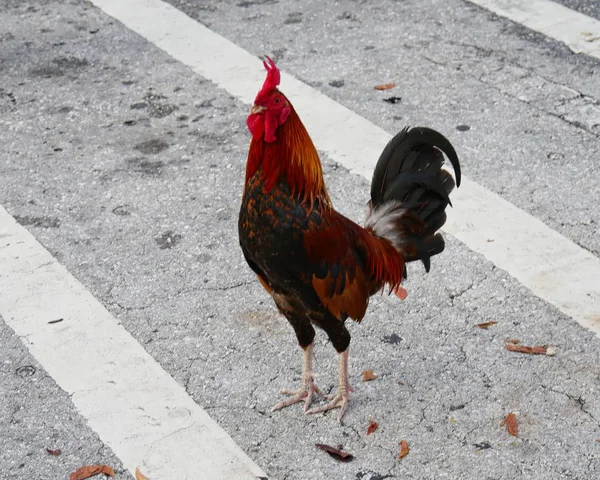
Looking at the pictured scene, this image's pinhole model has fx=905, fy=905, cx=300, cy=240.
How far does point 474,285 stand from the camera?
19.4 ft

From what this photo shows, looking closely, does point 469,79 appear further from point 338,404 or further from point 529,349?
point 338,404

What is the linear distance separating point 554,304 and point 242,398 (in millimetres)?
2057

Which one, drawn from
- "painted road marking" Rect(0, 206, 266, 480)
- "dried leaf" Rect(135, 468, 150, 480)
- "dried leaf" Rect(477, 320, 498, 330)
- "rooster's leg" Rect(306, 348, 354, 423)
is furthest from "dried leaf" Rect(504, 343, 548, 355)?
"dried leaf" Rect(135, 468, 150, 480)

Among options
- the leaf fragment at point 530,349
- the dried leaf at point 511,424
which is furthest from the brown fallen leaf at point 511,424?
the leaf fragment at point 530,349

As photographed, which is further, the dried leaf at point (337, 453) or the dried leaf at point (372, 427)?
the dried leaf at point (372, 427)

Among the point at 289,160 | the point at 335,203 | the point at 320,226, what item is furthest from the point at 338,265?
the point at 335,203

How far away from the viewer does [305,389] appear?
5.09m

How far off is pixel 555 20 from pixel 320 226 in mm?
5797

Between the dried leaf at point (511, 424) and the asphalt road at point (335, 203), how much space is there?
0.04 metres

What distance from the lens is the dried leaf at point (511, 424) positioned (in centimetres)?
480

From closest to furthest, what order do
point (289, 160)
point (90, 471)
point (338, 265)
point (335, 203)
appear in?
1. point (289, 160)
2. point (338, 265)
3. point (90, 471)
4. point (335, 203)

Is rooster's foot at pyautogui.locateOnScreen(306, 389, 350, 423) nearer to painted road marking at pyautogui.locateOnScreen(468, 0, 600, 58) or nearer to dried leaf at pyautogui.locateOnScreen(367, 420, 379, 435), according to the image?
dried leaf at pyautogui.locateOnScreen(367, 420, 379, 435)

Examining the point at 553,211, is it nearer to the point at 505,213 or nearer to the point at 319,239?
the point at 505,213

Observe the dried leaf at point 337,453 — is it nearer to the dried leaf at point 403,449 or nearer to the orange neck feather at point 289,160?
the dried leaf at point 403,449
